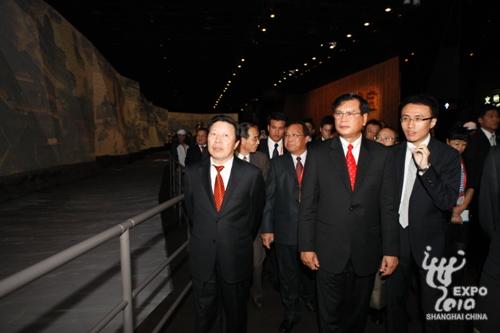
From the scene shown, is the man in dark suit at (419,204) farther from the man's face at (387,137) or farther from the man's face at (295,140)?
the man's face at (387,137)

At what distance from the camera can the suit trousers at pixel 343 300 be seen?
2.47 meters

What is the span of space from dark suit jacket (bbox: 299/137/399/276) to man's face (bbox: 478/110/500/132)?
278 cm

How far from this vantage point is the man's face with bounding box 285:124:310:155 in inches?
131

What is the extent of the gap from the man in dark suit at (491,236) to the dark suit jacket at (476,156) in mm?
2219

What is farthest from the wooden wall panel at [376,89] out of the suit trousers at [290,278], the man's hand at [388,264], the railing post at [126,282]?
the railing post at [126,282]

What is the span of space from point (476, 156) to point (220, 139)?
10.4 ft

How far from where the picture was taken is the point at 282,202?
3.32m

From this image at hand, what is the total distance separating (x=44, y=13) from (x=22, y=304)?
410 inches

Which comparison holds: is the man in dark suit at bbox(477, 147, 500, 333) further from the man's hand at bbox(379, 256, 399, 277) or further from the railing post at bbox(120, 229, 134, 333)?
the railing post at bbox(120, 229, 134, 333)

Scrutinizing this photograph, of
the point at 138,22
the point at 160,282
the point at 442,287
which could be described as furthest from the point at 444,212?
the point at 138,22

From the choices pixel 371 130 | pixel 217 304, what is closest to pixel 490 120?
pixel 371 130

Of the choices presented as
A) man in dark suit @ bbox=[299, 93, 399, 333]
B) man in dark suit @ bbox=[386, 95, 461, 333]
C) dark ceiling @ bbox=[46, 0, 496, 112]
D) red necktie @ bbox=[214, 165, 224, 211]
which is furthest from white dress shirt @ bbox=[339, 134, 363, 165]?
dark ceiling @ bbox=[46, 0, 496, 112]

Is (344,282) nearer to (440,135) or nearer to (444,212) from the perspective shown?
(444,212)

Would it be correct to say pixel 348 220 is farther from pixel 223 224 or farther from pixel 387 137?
pixel 387 137
